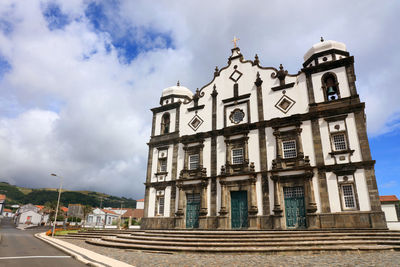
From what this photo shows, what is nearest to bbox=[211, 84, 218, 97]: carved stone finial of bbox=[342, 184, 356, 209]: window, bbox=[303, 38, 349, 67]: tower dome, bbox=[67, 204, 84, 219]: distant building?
bbox=[303, 38, 349, 67]: tower dome

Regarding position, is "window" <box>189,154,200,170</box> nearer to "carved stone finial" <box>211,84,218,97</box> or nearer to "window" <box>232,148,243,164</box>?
"window" <box>232,148,243,164</box>

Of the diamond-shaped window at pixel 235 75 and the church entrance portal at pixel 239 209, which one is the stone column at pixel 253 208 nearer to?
the church entrance portal at pixel 239 209

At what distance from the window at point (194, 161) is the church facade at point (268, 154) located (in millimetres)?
94

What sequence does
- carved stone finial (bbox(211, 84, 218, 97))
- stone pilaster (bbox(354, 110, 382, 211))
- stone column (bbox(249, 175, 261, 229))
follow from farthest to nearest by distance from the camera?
carved stone finial (bbox(211, 84, 218, 97)), stone column (bbox(249, 175, 261, 229)), stone pilaster (bbox(354, 110, 382, 211))

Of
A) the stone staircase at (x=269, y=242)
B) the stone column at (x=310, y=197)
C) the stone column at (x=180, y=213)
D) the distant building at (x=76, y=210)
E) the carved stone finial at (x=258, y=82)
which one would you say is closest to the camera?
the stone staircase at (x=269, y=242)

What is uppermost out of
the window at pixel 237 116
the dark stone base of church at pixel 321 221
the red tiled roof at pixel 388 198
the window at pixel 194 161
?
the window at pixel 237 116

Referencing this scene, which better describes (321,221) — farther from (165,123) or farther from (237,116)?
(165,123)

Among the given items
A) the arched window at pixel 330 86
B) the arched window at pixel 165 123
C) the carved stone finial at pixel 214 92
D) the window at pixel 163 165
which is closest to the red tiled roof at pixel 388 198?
the arched window at pixel 330 86

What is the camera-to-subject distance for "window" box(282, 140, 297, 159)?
19356mm

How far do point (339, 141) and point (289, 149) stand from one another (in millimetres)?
3419

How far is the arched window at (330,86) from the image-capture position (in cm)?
1956

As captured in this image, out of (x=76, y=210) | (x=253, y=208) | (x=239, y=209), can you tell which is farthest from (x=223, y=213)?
(x=76, y=210)

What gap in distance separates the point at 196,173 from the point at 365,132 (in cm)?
1326

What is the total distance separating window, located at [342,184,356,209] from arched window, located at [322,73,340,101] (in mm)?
6654
